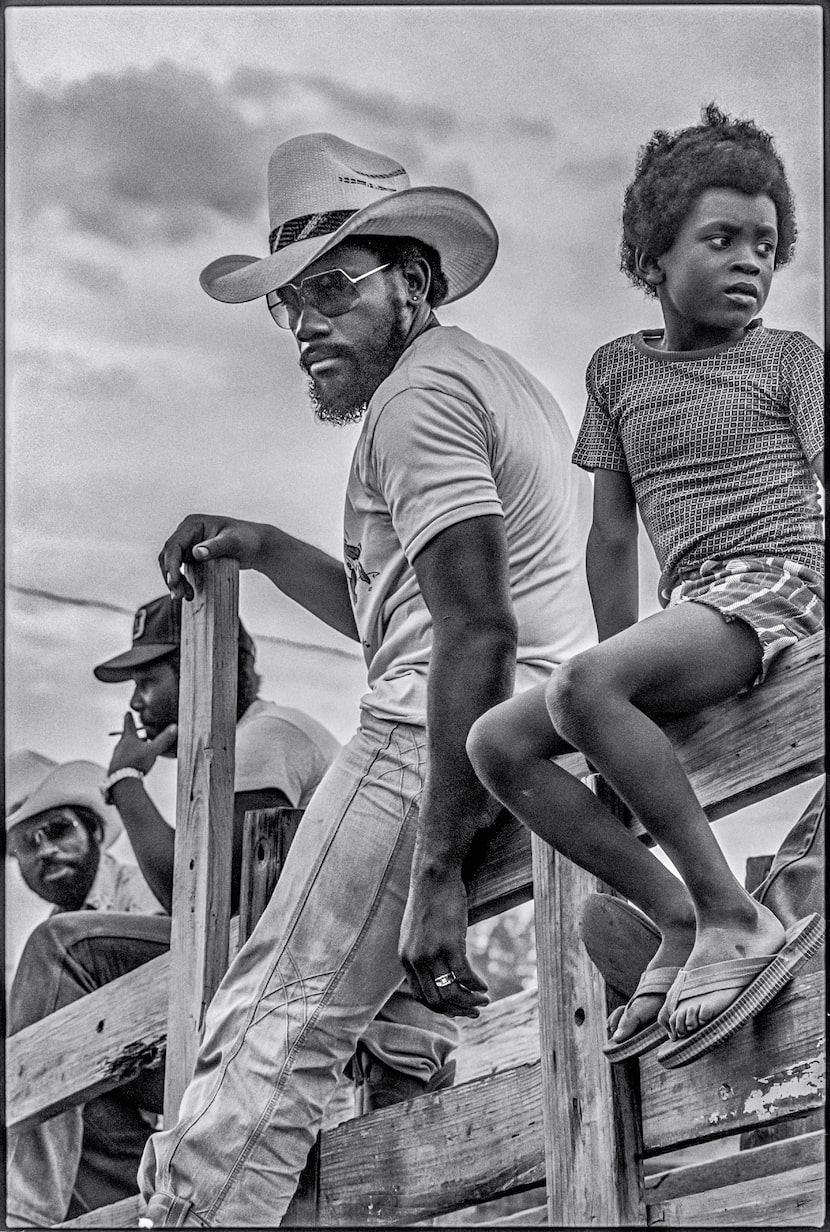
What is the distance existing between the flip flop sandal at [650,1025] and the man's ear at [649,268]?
3.82 ft

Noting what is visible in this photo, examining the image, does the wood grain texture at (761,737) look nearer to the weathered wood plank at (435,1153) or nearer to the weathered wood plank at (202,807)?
the weathered wood plank at (435,1153)

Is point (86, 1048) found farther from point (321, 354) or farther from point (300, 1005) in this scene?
point (321, 354)

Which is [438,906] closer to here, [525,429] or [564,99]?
[525,429]

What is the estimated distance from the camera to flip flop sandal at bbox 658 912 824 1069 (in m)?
2.38

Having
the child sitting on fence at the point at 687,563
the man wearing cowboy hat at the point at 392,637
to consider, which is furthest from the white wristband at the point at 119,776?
the child sitting on fence at the point at 687,563

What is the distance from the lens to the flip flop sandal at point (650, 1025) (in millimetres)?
2490

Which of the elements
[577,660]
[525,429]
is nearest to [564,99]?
[525,429]

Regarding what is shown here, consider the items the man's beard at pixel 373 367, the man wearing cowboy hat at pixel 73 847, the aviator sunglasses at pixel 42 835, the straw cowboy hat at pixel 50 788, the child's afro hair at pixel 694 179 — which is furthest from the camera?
the aviator sunglasses at pixel 42 835

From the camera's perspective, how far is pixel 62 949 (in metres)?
3.92

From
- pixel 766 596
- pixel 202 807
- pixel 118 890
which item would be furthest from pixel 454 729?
pixel 118 890

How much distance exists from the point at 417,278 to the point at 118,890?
1840mm

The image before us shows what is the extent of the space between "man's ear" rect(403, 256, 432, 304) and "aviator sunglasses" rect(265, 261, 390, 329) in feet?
0.15

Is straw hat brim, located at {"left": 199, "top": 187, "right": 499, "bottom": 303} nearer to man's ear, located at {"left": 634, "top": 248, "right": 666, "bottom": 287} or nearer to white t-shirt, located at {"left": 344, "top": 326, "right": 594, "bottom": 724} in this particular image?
white t-shirt, located at {"left": 344, "top": 326, "right": 594, "bottom": 724}

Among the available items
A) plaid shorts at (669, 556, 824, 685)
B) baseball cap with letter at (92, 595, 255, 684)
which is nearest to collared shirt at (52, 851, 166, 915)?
baseball cap with letter at (92, 595, 255, 684)
